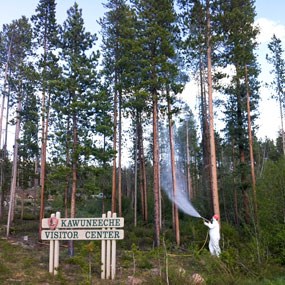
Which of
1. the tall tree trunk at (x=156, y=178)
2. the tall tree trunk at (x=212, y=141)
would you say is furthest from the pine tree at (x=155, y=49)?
the tall tree trunk at (x=212, y=141)

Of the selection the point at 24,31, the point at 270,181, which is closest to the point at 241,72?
the point at 270,181

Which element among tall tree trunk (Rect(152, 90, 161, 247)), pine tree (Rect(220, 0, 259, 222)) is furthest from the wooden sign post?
pine tree (Rect(220, 0, 259, 222))

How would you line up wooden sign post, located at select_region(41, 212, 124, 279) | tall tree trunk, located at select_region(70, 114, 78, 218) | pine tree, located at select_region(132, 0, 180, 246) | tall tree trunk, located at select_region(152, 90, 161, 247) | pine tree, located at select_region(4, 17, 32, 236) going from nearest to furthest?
1. wooden sign post, located at select_region(41, 212, 124, 279)
2. tall tree trunk, located at select_region(70, 114, 78, 218)
3. tall tree trunk, located at select_region(152, 90, 161, 247)
4. pine tree, located at select_region(132, 0, 180, 246)
5. pine tree, located at select_region(4, 17, 32, 236)

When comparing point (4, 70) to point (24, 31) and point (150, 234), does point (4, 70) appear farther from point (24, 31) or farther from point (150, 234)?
point (150, 234)

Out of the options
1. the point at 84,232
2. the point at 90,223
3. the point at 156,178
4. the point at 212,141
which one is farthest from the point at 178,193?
the point at 84,232

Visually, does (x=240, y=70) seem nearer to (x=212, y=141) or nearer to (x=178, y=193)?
(x=212, y=141)

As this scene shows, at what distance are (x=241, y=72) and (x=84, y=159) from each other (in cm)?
880

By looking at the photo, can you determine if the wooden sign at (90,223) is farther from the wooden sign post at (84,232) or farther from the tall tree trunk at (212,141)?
the tall tree trunk at (212,141)

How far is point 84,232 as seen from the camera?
10516mm

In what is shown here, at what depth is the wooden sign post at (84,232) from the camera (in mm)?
10500

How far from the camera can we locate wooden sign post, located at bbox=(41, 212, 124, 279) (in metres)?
10.5

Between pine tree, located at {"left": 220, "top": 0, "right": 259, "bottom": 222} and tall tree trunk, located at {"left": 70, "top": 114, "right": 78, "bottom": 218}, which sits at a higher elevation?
pine tree, located at {"left": 220, "top": 0, "right": 259, "bottom": 222}

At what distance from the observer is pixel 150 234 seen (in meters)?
21.2

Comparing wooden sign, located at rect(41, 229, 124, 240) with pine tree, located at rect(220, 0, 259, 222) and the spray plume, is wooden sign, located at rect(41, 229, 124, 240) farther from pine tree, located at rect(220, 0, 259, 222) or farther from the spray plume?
the spray plume
